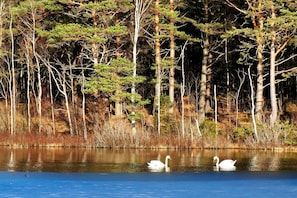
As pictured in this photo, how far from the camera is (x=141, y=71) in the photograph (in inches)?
1657

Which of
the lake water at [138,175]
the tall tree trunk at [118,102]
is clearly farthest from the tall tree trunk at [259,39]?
the tall tree trunk at [118,102]

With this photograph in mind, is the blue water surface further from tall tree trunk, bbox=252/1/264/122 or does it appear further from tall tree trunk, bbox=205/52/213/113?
tall tree trunk, bbox=205/52/213/113

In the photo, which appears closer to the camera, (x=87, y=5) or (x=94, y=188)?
(x=94, y=188)

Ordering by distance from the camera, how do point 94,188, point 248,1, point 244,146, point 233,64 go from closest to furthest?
point 94,188
point 244,146
point 248,1
point 233,64

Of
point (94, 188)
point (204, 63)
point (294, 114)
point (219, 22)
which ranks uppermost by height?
point (219, 22)

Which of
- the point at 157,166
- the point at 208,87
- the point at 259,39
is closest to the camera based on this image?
the point at 157,166

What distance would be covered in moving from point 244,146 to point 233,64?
40.3 feet

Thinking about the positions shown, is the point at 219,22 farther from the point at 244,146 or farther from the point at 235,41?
the point at 244,146

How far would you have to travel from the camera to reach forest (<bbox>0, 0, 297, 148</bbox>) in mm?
30297

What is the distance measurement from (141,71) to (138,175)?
22.9 meters

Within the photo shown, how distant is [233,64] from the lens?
41188 millimetres

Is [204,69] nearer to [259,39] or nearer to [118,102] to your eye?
[118,102]

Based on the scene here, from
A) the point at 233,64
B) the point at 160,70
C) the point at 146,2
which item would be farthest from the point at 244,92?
the point at 146,2

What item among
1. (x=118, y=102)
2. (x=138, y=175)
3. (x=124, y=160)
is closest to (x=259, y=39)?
(x=118, y=102)
